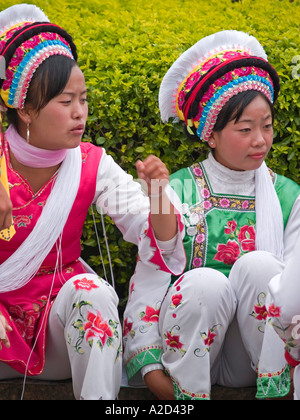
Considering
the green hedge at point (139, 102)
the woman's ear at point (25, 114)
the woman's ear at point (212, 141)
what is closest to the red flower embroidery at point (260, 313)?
the woman's ear at point (212, 141)

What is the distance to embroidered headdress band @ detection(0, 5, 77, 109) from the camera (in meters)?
3.47

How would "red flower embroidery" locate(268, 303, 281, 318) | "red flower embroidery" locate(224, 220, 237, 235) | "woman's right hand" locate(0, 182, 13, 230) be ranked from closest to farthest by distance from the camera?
"red flower embroidery" locate(268, 303, 281, 318)
"woman's right hand" locate(0, 182, 13, 230)
"red flower embroidery" locate(224, 220, 237, 235)

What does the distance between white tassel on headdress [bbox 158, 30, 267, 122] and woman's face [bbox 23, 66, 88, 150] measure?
1.89 feet

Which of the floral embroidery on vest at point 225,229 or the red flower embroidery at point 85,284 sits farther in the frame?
the floral embroidery on vest at point 225,229

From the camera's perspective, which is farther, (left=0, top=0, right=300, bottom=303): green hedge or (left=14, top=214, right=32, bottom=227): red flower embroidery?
(left=0, top=0, right=300, bottom=303): green hedge

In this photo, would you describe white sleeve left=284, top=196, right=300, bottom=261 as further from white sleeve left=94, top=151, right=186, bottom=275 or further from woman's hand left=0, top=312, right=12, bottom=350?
woman's hand left=0, top=312, right=12, bottom=350

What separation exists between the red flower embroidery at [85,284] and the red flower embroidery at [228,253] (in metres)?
0.69

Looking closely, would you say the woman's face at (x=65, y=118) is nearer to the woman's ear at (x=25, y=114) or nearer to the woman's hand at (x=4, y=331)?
the woman's ear at (x=25, y=114)

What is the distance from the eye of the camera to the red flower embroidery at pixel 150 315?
3.65 metres

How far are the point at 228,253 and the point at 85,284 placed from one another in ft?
2.53

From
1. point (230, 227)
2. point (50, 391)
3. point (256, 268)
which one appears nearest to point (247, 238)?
point (230, 227)

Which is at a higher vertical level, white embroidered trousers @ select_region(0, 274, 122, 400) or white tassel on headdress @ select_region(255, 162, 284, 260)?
white tassel on headdress @ select_region(255, 162, 284, 260)

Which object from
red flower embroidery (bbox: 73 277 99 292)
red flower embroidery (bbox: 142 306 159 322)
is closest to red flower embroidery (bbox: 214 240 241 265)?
red flower embroidery (bbox: 142 306 159 322)
